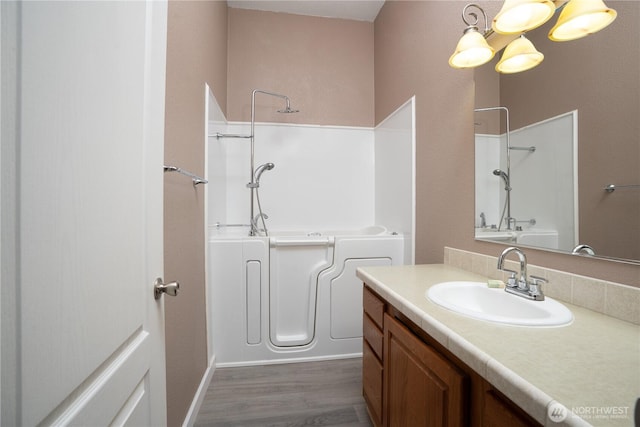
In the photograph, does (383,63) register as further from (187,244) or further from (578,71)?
(187,244)

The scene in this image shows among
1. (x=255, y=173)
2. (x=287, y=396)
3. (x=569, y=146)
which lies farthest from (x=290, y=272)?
(x=569, y=146)

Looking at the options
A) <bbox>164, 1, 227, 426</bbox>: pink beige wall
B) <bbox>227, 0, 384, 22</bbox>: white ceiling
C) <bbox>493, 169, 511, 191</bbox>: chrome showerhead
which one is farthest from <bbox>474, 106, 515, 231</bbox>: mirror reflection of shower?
<bbox>227, 0, 384, 22</bbox>: white ceiling

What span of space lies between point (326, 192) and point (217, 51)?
60.3 inches

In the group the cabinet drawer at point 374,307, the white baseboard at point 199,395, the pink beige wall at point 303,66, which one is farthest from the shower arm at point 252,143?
the cabinet drawer at point 374,307

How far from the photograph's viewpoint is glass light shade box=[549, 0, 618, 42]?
0.82m

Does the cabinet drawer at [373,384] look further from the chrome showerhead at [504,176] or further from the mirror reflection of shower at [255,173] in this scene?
the mirror reflection of shower at [255,173]

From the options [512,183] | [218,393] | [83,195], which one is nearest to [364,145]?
[512,183]

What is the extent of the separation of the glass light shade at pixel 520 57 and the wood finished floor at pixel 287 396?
6.23 feet

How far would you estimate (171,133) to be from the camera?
1.22 metres

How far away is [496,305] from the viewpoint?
3.42 ft

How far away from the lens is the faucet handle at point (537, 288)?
927 millimetres

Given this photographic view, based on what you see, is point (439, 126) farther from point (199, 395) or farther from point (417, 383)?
point (199, 395)
